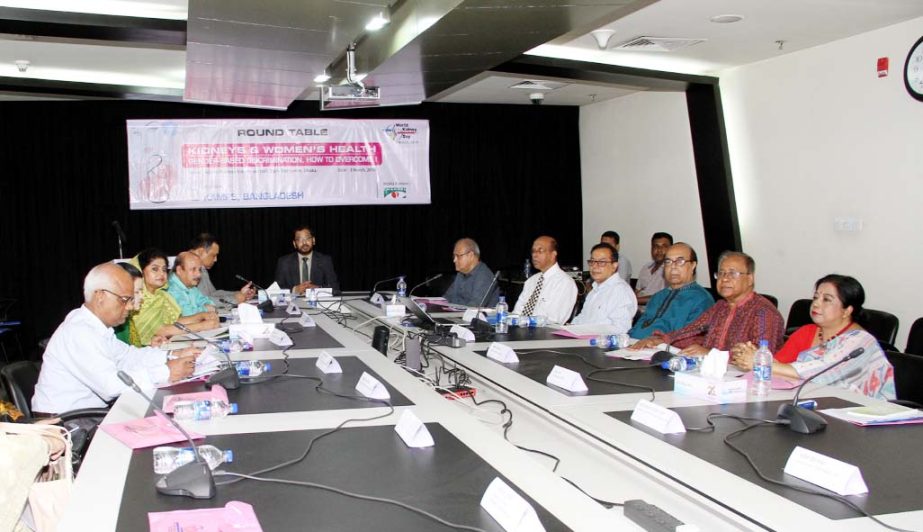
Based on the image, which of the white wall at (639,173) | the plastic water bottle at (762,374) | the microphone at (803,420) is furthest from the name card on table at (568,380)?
the white wall at (639,173)

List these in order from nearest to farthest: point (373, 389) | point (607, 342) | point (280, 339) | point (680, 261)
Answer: point (373, 389) → point (607, 342) → point (280, 339) → point (680, 261)

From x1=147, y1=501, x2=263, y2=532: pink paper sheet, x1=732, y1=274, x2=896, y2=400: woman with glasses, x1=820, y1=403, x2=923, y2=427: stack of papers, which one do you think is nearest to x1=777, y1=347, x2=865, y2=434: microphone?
x1=820, y1=403, x2=923, y2=427: stack of papers

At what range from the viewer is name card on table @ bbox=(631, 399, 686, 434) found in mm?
2113

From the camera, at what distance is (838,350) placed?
2818 mm

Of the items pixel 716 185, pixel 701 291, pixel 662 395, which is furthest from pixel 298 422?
pixel 716 185

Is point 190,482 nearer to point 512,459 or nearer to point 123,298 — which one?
point 512,459

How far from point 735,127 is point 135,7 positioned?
464 centimetres

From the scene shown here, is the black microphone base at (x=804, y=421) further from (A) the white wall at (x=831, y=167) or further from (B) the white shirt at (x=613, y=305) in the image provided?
(A) the white wall at (x=831, y=167)

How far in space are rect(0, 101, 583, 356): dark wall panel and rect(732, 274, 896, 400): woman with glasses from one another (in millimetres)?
5683

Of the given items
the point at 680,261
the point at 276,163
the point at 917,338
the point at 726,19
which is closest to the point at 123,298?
the point at 680,261

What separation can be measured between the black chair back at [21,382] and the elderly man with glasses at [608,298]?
273cm

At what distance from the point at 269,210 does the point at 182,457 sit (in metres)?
6.46

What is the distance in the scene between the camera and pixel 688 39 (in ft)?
17.8

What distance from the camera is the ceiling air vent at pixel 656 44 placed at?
17.8 ft
